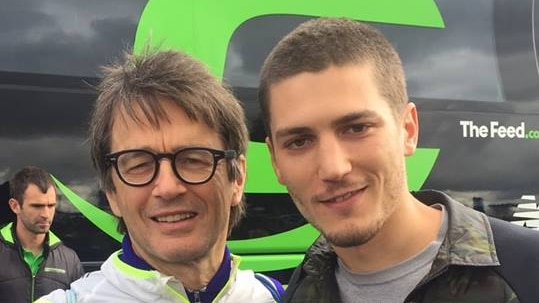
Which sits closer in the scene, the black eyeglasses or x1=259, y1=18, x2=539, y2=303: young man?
x1=259, y1=18, x2=539, y2=303: young man

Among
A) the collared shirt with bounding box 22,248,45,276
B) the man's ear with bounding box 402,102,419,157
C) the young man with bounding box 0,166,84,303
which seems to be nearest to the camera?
the man's ear with bounding box 402,102,419,157

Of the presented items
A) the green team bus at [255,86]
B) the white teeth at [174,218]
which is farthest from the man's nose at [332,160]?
the green team bus at [255,86]

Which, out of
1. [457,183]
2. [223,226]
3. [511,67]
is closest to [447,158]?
[457,183]

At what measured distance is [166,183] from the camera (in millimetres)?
1541

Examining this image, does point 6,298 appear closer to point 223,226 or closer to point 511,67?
Answer: point 223,226

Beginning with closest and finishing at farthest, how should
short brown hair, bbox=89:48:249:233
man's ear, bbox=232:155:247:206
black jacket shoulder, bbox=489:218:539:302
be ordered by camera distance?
black jacket shoulder, bbox=489:218:539:302 → short brown hair, bbox=89:48:249:233 → man's ear, bbox=232:155:247:206

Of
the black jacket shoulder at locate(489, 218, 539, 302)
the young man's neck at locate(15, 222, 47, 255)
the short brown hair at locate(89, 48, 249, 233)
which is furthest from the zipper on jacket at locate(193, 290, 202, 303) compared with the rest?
the young man's neck at locate(15, 222, 47, 255)

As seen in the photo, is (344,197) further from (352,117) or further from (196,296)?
(196,296)

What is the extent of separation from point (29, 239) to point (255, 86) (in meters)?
1.44

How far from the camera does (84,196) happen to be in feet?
10.1

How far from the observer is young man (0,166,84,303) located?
126 inches

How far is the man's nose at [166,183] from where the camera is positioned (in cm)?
154

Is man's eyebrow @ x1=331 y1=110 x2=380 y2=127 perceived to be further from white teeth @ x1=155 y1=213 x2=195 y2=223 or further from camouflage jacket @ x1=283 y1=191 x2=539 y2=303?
white teeth @ x1=155 y1=213 x2=195 y2=223

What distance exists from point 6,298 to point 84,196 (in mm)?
804
